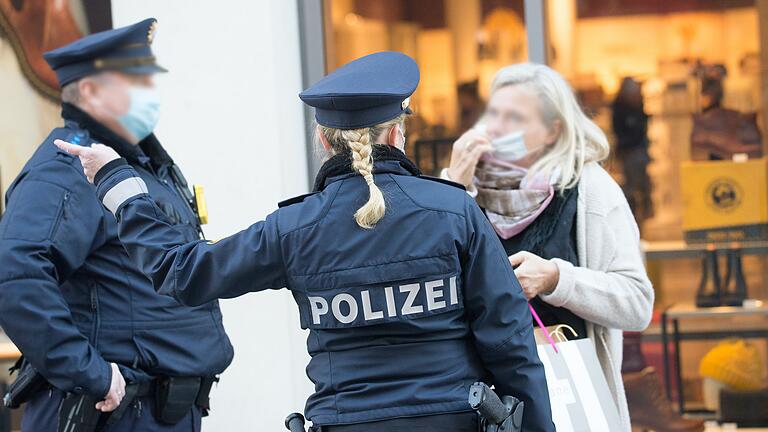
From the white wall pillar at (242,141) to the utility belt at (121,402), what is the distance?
3.14ft

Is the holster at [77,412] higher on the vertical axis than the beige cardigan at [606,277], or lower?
lower

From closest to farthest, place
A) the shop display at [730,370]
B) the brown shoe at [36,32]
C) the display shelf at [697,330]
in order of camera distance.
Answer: the brown shoe at [36,32] → the shop display at [730,370] → the display shelf at [697,330]

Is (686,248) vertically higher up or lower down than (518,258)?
lower down

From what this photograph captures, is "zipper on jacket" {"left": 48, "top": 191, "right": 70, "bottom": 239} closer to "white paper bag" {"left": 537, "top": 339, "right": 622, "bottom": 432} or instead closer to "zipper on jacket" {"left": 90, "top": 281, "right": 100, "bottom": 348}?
"zipper on jacket" {"left": 90, "top": 281, "right": 100, "bottom": 348}

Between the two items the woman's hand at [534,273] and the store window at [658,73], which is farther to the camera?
the store window at [658,73]

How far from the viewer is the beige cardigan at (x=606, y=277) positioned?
2.76 meters

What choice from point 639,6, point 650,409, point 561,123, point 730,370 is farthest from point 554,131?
point 639,6

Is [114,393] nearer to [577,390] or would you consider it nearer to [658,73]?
[577,390]

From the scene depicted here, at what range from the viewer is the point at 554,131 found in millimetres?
3061

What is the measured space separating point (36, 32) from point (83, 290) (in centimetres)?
229

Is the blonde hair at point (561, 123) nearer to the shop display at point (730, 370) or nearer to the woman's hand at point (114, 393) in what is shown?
the woman's hand at point (114, 393)

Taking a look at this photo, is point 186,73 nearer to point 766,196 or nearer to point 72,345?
point 72,345

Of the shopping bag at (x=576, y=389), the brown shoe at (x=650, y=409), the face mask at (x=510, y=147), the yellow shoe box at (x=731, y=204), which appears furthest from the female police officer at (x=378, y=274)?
the yellow shoe box at (x=731, y=204)

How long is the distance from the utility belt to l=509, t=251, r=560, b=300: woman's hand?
0.99 metres
